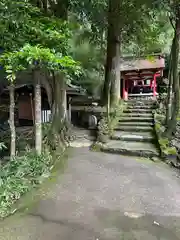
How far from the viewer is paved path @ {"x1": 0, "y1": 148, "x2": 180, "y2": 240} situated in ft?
9.98

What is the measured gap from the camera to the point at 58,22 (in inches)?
188

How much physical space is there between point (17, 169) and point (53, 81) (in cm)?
346

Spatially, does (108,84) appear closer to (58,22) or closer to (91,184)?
(58,22)

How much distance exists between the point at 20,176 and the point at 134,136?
4.76 metres

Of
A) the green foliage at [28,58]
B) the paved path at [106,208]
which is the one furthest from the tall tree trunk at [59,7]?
the paved path at [106,208]

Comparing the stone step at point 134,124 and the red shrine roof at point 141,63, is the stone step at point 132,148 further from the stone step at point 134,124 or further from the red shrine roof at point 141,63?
the red shrine roof at point 141,63

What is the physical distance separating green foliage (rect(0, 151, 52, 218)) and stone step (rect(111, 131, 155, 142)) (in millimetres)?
3348

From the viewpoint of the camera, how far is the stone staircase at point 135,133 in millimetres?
6838

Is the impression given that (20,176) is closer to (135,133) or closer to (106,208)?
(106,208)

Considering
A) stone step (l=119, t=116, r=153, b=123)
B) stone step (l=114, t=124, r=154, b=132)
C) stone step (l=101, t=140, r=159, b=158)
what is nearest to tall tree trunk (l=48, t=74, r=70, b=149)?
stone step (l=101, t=140, r=159, b=158)

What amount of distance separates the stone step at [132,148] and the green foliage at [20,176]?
2362mm

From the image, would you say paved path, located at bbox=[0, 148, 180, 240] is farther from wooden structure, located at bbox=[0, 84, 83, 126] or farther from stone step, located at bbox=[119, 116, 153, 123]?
wooden structure, located at bbox=[0, 84, 83, 126]

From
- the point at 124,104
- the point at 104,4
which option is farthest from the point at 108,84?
the point at 104,4

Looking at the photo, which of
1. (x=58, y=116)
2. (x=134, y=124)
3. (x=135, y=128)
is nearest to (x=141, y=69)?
(x=134, y=124)
